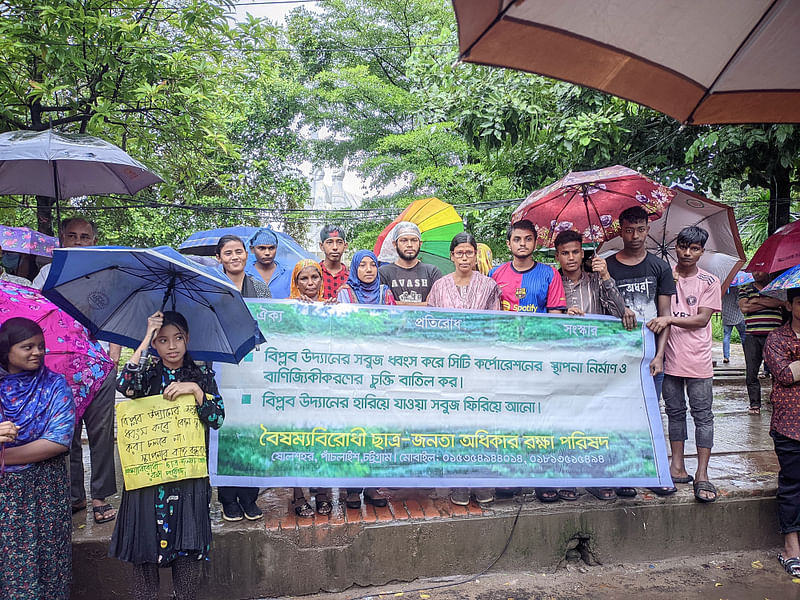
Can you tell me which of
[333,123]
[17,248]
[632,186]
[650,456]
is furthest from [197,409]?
[333,123]

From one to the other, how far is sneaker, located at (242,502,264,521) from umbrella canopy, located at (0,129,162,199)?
8.84ft

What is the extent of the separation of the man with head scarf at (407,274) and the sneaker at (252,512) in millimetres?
1867

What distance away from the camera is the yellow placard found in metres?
2.91

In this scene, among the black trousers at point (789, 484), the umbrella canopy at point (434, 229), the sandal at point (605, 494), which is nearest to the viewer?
the black trousers at point (789, 484)

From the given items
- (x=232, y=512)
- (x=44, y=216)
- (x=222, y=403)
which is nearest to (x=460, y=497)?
(x=232, y=512)

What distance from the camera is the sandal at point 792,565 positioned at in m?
3.88

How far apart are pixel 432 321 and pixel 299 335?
91cm

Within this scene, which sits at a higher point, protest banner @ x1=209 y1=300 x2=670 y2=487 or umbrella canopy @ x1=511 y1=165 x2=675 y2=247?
umbrella canopy @ x1=511 y1=165 x2=675 y2=247

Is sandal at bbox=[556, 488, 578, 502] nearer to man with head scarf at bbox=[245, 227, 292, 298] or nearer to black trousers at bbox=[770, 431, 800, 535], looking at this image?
black trousers at bbox=[770, 431, 800, 535]

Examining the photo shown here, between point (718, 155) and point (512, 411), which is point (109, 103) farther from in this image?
point (718, 155)

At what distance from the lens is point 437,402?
159 inches

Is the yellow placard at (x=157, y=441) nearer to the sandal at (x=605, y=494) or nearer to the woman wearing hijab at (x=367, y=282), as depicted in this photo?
the woman wearing hijab at (x=367, y=282)

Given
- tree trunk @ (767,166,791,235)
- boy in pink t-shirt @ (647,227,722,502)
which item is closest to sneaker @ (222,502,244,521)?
boy in pink t-shirt @ (647,227,722,502)

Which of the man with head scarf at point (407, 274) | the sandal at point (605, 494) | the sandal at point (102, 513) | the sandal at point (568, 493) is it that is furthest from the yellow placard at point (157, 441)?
the sandal at point (605, 494)
